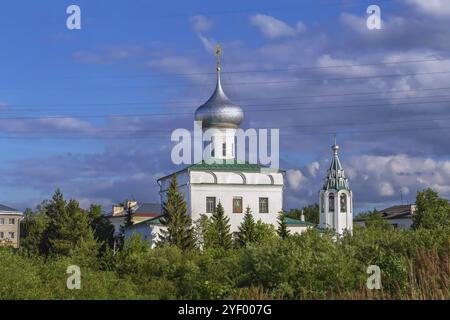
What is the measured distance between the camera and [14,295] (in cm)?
1725

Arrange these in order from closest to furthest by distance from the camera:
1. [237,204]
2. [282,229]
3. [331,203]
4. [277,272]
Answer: [277,272], [282,229], [237,204], [331,203]

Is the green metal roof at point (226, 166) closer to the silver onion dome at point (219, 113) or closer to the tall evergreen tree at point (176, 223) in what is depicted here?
the silver onion dome at point (219, 113)

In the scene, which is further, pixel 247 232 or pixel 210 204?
pixel 210 204

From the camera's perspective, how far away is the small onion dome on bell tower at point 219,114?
38.9 m

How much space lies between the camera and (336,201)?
40.7 metres

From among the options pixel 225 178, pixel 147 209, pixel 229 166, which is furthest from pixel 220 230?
pixel 147 209

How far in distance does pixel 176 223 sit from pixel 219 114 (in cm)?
729

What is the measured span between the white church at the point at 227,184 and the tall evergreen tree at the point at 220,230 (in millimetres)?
1611

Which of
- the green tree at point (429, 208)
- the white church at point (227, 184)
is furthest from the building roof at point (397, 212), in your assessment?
the white church at point (227, 184)

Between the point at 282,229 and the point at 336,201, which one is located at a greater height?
the point at 336,201

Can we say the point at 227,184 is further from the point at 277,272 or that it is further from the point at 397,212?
the point at 397,212

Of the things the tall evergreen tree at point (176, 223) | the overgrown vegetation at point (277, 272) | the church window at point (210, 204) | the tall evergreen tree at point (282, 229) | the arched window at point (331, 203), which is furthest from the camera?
the arched window at point (331, 203)

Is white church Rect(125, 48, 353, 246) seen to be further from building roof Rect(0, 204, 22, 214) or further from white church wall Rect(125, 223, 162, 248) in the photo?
building roof Rect(0, 204, 22, 214)
